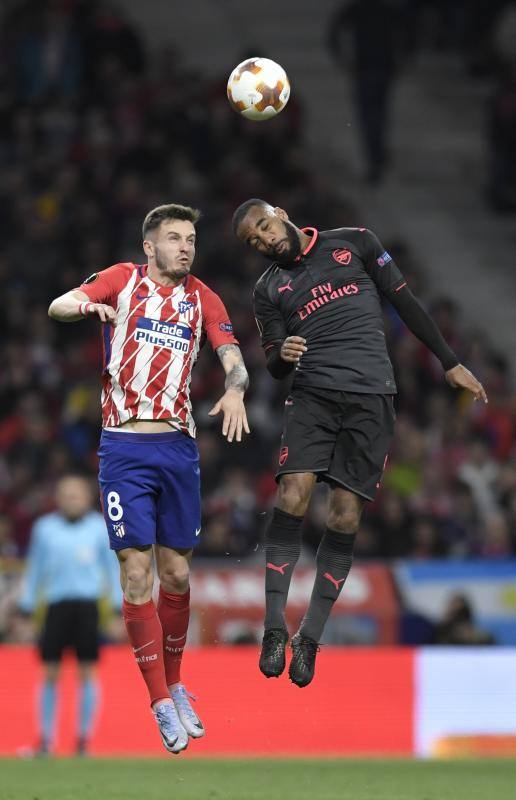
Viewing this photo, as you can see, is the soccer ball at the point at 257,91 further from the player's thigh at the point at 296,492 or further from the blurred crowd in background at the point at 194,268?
the blurred crowd in background at the point at 194,268

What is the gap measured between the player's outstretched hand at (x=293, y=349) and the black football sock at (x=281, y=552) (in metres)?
0.86

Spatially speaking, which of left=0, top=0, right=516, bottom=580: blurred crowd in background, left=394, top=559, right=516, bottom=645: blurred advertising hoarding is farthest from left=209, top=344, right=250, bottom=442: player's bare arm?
left=0, top=0, right=516, bottom=580: blurred crowd in background

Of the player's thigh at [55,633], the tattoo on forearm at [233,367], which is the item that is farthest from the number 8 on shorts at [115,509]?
the player's thigh at [55,633]

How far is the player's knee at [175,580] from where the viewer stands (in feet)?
29.6

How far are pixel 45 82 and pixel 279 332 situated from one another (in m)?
12.1

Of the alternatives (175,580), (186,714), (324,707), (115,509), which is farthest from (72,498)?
(115,509)

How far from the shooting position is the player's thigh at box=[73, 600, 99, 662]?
1339 centimetres

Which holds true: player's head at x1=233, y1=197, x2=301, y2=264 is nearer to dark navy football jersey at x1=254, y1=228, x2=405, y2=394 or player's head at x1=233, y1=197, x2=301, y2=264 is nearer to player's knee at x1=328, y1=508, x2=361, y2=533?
dark navy football jersey at x1=254, y1=228, x2=405, y2=394

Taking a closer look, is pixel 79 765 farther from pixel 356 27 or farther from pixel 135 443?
pixel 356 27

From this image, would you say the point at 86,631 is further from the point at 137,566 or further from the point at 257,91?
the point at 257,91

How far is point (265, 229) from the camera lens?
29.4 feet

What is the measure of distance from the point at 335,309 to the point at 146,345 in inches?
43.5

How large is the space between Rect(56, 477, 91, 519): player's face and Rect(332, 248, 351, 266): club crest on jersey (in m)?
5.11

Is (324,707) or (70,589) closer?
(70,589)
